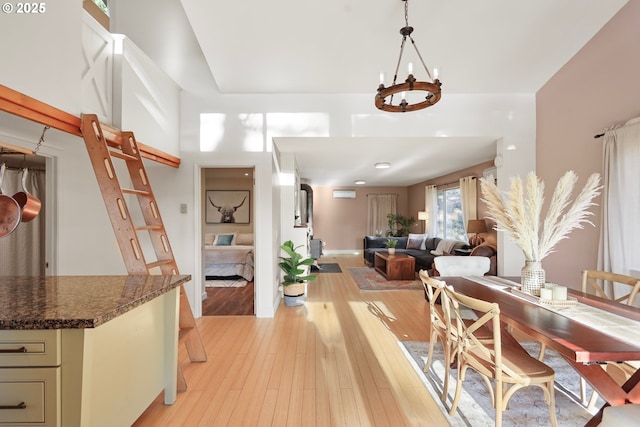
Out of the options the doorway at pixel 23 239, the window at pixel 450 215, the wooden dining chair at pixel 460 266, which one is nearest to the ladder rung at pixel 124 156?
the doorway at pixel 23 239

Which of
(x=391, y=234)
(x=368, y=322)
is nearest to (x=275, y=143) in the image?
(x=368, y=322)

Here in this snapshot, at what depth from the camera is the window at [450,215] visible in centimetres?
668

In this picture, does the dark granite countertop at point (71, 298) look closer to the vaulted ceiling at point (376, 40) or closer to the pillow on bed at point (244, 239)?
the vaulted ceiling at point (376, 40)

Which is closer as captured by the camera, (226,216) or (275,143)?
(275,143)

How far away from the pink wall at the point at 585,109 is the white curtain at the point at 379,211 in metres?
5.97

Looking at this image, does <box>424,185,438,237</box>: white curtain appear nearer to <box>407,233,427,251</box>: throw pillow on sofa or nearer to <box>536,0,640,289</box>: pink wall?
<box>407,233,427,251</box>: throw pillow on sofa

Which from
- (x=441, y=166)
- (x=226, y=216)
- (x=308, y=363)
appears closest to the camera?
(x=308, y=363)

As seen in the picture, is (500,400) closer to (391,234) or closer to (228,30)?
(228,30)

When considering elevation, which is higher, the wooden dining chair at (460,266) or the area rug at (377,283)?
the wooden dining chair at (460,266)

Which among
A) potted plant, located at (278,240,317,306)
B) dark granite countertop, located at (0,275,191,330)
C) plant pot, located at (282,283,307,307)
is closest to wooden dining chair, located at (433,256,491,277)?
potted plant, located at (278,240,317,306)

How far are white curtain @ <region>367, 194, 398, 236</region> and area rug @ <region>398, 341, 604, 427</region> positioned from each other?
7045 millimetres

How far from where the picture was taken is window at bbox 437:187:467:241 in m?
6.68

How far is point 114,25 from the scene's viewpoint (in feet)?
11.1

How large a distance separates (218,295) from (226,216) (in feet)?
9.98
